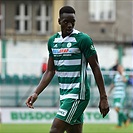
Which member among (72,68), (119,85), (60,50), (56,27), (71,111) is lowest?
(119,85)

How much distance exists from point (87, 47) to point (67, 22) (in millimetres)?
438

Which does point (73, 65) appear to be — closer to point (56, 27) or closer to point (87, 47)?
point (87, 47)

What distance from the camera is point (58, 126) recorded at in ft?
30.7

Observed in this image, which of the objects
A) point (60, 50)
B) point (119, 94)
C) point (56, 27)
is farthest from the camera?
point (56, 27)

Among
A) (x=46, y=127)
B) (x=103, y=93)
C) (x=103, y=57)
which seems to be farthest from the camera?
(x=103, y=57)

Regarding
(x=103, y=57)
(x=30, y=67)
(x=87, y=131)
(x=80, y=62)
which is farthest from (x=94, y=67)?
(x=103, y=57)

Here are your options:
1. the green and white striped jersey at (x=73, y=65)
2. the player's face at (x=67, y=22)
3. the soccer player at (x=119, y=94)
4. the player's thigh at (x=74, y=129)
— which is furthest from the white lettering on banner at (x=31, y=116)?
the player's face at (x=67, y=22)

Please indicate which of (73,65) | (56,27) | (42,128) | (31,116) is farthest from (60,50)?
(56,27)

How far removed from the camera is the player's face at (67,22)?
941 cm

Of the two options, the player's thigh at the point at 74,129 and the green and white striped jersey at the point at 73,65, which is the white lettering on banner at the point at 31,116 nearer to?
the player's thigh at the point at 74,129

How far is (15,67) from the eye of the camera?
32.3 meters

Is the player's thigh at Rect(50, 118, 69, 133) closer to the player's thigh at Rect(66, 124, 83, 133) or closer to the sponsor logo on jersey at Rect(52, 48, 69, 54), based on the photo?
the player's thigh at Rect(66, 124, 83, 133)

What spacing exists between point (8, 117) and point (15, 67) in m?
8.89

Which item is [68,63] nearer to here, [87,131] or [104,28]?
[87,131]
